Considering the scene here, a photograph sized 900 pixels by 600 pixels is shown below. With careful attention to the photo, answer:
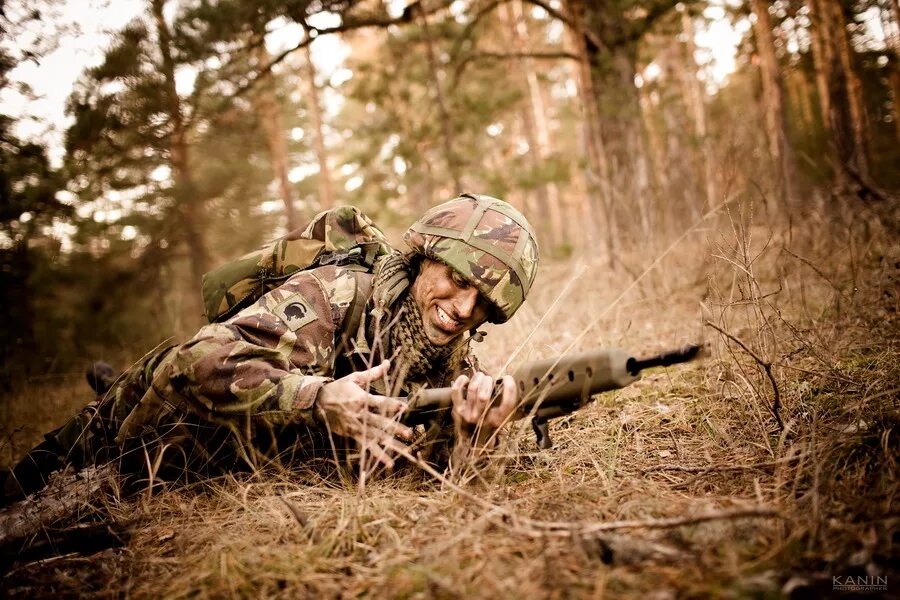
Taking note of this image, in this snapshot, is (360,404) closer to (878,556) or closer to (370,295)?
(370,295)

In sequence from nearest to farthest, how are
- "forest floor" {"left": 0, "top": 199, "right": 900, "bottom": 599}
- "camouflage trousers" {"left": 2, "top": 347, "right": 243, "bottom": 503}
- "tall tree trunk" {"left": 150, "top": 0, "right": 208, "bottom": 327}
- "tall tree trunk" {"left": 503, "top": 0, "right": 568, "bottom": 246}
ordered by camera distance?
"forest floor" {"left": 0, "top": 199, "right": 900, "bottom": 599} → "camouflage trousers" {"left": 2, "top": 347, "right": 243, "bottom": 503} → "tall tree trunk" {"left": 150, "top": 0, "right": 208, "bottom": 327} → "tall tree trunk" {"left": 503, "top": 0, "right": 568, "bottom": 246}

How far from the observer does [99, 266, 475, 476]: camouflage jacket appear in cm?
191

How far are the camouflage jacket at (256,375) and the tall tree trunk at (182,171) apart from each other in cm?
359

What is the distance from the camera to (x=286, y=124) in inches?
557

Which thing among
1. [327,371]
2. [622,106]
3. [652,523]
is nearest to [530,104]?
[622,106]

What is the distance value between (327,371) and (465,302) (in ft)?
2.55

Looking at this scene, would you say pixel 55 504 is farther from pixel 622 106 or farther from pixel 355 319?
pixel 622 106

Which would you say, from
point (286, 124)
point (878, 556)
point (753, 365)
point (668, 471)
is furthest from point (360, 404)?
point (286, 124)

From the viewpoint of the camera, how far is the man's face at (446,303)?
2.42m

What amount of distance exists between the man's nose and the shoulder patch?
704 millimetres

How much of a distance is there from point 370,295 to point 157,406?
3.76 ft

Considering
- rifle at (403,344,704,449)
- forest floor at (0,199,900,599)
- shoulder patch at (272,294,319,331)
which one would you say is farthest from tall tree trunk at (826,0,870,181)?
shoulder patch at (272,294,319,331)

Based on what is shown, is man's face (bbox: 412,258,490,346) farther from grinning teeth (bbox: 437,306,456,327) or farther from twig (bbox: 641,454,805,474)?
twig (bbox: 641,454,805,474)

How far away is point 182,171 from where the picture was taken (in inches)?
297
